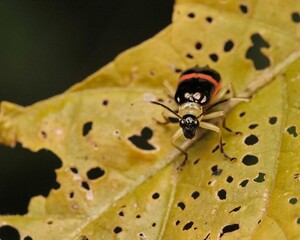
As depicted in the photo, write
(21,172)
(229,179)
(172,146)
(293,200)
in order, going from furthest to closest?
(21,172)
(172,146)
(229,179)
(293,200)

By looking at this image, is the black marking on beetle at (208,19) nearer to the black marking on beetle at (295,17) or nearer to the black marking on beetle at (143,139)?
the black marking on beetle at (295,17)

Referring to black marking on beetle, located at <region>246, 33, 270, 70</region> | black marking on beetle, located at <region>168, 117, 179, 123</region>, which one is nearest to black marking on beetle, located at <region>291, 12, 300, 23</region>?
black marking on beetle, located at <region>246, 33, 270, 70</region>

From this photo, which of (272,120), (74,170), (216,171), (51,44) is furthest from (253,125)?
(51,44)

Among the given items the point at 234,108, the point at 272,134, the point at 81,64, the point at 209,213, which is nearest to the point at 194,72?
the point at 234,108

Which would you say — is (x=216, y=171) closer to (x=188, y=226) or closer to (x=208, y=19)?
(x=188, y=226)

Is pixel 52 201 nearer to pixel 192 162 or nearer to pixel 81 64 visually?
pixel 192 162

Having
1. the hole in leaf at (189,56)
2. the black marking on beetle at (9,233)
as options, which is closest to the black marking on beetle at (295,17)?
the hole in leaf at (189,56)
